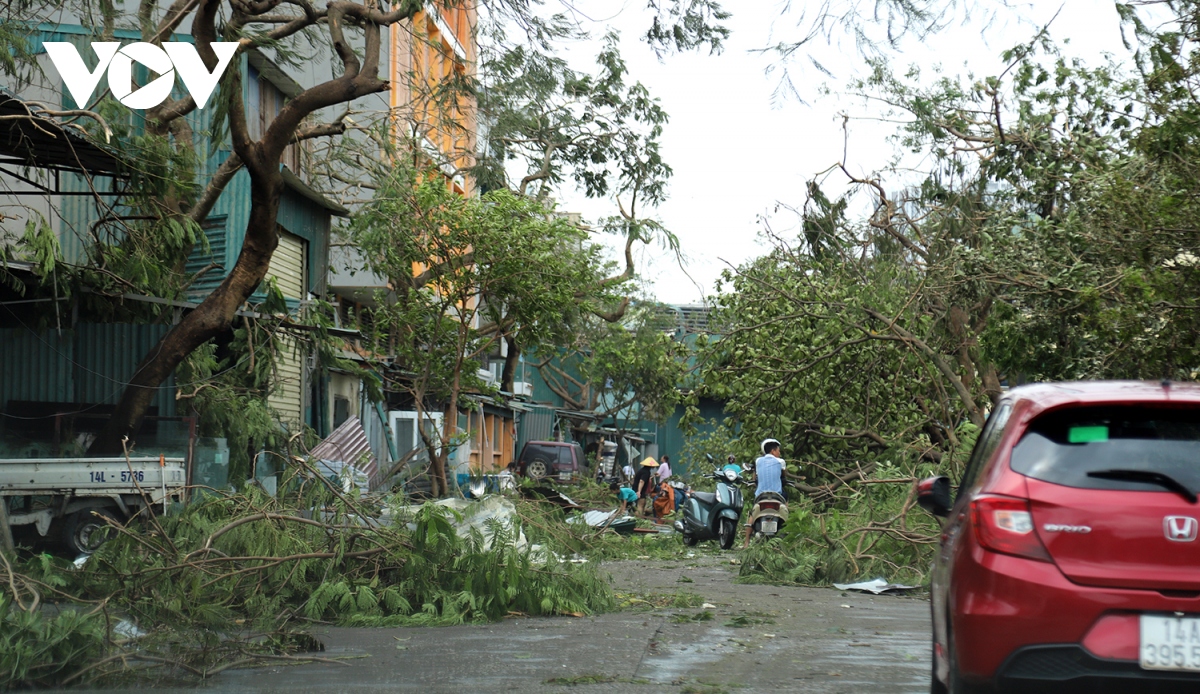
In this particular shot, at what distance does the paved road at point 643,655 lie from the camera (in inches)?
290

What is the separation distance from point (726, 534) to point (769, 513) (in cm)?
337

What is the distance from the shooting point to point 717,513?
20797mm

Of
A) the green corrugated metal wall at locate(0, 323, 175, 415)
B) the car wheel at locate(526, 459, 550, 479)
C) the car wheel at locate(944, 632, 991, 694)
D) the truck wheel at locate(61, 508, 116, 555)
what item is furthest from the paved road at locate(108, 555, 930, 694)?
the car wheel at locate(526, 459, 550, 479)

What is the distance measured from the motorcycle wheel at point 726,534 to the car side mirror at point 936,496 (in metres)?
14.6

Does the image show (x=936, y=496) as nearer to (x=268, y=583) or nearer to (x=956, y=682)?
(x=956, y=682)

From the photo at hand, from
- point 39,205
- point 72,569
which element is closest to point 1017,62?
point 39,205

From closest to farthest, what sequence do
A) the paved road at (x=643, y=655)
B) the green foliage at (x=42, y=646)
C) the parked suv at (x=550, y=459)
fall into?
1. the green foliage at (x=42, y=646)
2. the paved road at (x=643, y=655)
3. the parked suv at (x=550, y=459)

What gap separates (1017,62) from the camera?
2178cm

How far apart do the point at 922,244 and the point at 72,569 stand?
17.4 meters

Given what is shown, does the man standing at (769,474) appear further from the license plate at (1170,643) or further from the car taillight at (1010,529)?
the license plate at (1170,643)

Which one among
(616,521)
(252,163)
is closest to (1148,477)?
(252,163)

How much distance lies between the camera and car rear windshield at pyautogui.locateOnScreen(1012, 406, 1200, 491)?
16.2 feet

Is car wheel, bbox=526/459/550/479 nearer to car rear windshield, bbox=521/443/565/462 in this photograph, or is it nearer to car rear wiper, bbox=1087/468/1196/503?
car rear windshield, bbox=521/443/565/462

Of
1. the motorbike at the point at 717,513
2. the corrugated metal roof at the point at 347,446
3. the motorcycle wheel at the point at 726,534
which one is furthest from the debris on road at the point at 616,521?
the corrugated metal roof at the point at 347,446
